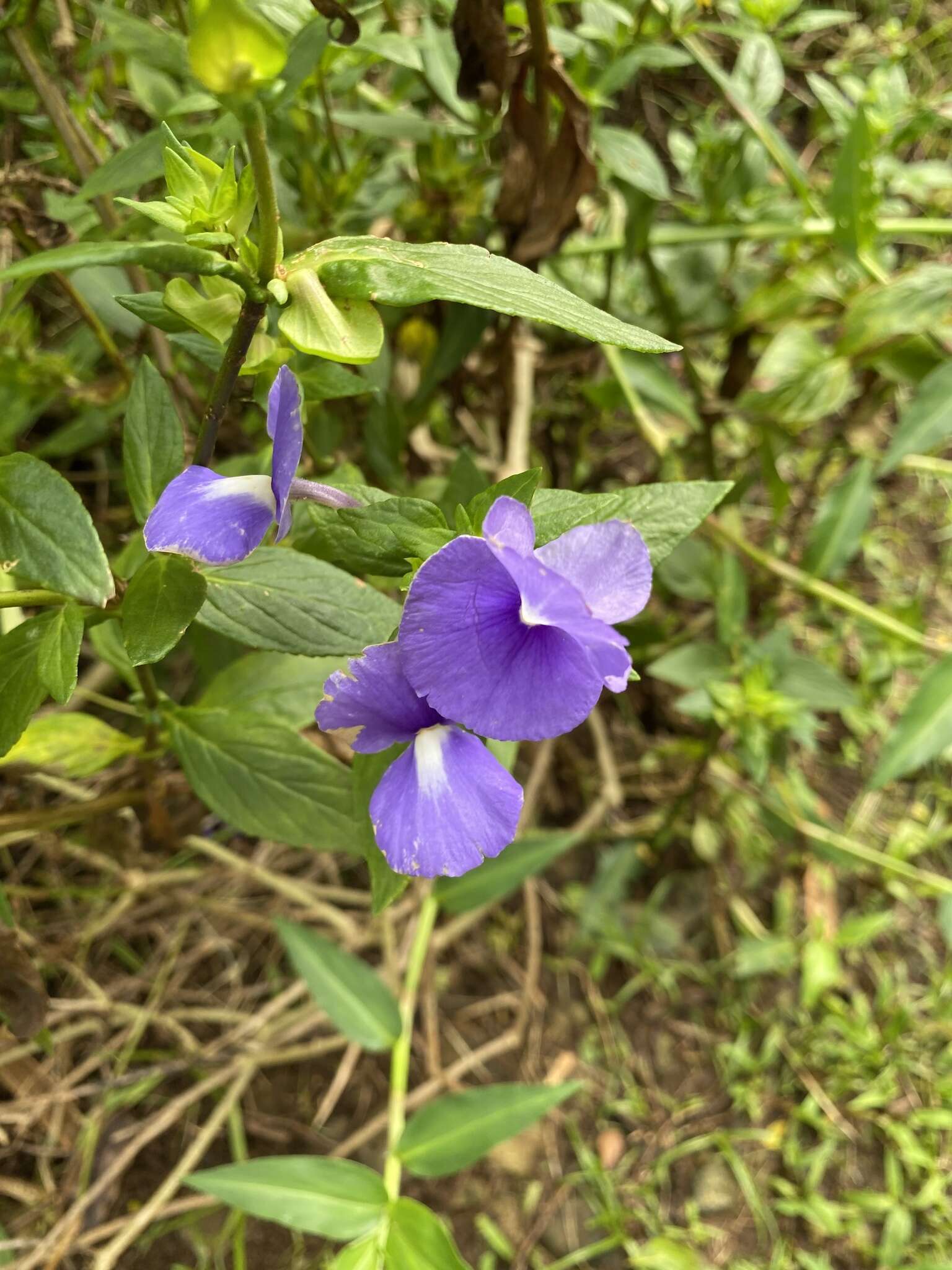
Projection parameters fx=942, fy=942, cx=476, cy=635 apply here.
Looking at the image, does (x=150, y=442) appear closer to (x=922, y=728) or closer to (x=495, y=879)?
(x=495, y=879)

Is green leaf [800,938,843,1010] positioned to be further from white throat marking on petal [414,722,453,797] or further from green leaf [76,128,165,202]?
green leaf [76,128,165,202]

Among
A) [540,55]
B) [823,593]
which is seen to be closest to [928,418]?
[823,593]

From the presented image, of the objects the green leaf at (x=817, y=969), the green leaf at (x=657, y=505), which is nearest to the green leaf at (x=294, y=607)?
the green leaf at (x=657, y=505)

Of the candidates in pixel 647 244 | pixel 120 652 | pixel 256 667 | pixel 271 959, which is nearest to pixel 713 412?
pixel 647 244

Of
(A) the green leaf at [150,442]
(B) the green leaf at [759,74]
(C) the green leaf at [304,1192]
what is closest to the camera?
(A) the green leaf at [150,442]

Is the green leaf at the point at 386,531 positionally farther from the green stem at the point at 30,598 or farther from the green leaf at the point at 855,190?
the green leaf at the point at 855,190
